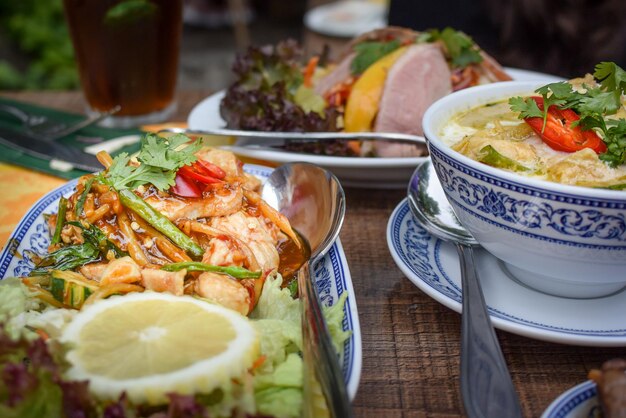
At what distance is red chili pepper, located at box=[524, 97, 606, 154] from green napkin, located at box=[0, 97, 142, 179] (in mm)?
1446

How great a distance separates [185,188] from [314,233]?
35cm

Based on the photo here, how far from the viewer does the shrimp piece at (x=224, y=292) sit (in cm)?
122

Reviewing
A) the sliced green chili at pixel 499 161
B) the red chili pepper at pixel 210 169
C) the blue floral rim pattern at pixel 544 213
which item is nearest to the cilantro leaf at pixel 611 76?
the sliced green chili at pixel 499 161

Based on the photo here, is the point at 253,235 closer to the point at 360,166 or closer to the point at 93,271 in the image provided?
the point at 93,271

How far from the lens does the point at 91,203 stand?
4.84 feet

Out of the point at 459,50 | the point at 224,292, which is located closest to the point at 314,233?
the point at 224,292

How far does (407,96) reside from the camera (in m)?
2.21

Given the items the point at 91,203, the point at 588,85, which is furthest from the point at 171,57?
the point at 588,85

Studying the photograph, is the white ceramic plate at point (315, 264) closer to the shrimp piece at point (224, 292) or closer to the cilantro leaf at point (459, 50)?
the shrimp piece at point (224, 292)

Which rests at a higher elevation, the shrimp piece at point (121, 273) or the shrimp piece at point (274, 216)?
the shrimp piece at point (121, 273)

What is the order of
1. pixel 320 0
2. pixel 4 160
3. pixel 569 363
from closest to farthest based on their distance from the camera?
pixel 569 363 → pixel 4 160 → pixel 320 0

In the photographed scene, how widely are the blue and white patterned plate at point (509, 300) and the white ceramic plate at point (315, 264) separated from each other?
0.15m

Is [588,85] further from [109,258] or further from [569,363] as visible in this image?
[109,258]

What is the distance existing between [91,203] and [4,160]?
897 millimetres
